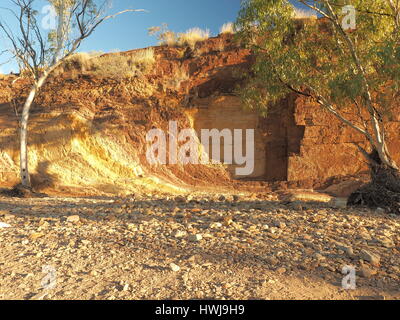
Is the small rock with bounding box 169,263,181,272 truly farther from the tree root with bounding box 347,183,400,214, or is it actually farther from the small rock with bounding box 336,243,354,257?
the tree root with bounding box 347,183,400,214

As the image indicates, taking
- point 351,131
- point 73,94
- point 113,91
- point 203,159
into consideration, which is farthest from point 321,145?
point 73,94

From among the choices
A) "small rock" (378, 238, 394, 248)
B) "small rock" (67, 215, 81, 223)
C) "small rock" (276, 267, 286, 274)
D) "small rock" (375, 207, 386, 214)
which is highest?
"small rock" (67, 215, 81, 223)

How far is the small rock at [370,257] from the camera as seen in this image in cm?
349

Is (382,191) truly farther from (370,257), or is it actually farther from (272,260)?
(272,260)

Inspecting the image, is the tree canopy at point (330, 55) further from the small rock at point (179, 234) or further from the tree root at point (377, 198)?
the small rock at point (179, 234)

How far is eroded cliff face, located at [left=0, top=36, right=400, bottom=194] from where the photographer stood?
38.6 feet

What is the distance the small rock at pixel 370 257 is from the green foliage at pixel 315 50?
352cm

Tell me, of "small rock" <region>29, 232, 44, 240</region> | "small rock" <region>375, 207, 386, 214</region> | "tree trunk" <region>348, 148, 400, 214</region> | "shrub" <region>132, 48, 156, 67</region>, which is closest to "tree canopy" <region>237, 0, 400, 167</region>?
"tree trunk" <region>348, 148, 400, 214</region>

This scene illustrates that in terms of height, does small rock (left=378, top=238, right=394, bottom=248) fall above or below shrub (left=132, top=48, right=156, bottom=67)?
below

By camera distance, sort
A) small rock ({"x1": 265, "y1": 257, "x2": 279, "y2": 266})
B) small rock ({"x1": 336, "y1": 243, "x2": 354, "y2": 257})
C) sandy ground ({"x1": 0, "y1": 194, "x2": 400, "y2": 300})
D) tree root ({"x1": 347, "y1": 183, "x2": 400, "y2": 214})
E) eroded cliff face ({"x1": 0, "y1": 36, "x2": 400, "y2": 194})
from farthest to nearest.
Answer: eroded cliff face ({"x1": 0, "y1": 36, "x2": 400, "y2": 194}), tree root ({"x1": 347, "y1": 183, "x2": 400, "y2": 214}), small rock ({"x1": 336, "y1": 243, "x2": 354, "y2": 257}), small rock ({"x1": 265, "y1": 257, "x2": 279, "y2": 266}), sandy ground ({"x1": 0, "y1": 194, "x2": 400, "y2": 300})

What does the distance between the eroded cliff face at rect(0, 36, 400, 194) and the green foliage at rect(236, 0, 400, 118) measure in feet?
14.4

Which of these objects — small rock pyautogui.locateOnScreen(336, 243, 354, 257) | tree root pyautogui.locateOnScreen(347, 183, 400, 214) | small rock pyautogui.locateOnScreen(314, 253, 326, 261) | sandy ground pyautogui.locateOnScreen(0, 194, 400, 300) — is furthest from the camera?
tree root pyautogui.locateOnScreen(347, 183, 400, 214)

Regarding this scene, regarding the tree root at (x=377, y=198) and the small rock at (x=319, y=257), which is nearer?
the small rock at (x=319, y=257)

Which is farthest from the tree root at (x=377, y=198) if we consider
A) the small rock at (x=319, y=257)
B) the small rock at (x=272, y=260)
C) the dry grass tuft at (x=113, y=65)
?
the dry grass tuft at (x=113, y=65)
